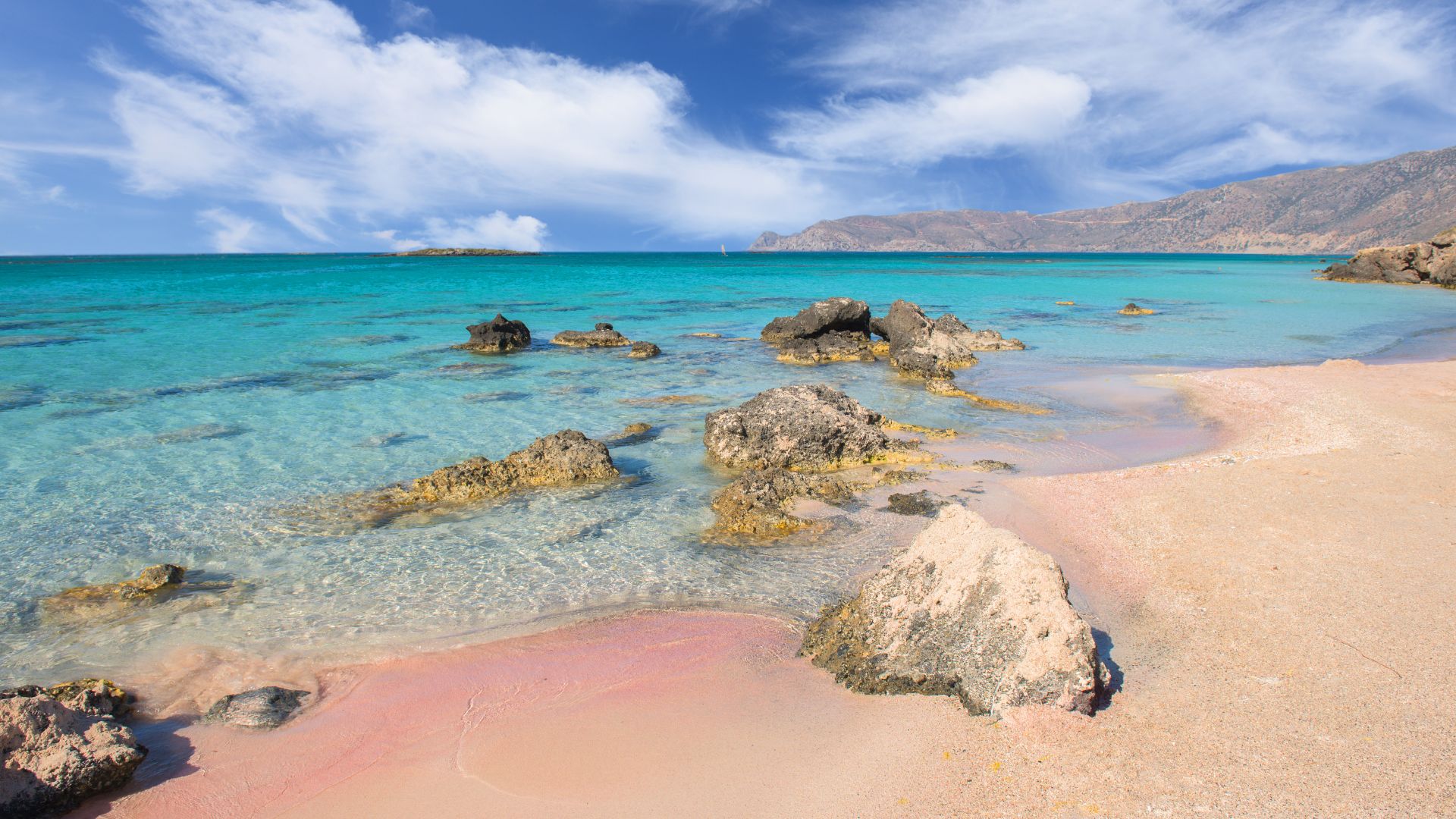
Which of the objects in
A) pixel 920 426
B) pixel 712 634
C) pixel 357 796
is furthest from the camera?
pixel 920 426

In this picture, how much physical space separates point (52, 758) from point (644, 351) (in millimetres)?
17622

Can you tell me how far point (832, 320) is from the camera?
72.8 feet

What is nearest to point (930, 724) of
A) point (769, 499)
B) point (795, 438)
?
point (769, 499)

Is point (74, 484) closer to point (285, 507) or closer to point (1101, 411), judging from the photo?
point (285, 507)

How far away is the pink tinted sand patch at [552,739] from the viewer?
3.93 meters

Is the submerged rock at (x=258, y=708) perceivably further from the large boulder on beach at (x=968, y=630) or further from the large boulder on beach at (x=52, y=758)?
the large boulder on beach at (x=968, y=630)

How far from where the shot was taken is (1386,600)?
5.32 metres

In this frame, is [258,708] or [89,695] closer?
[89,695]

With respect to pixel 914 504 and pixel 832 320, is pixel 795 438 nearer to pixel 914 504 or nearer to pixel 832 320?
pixel 914 504

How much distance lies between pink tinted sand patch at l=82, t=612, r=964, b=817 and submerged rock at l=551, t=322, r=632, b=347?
1818 cm

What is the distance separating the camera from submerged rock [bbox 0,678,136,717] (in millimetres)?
4461

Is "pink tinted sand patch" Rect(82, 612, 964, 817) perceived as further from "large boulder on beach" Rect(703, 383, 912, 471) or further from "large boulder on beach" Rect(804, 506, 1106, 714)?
"large boulder on beach" Rect(703, 383, 912, 471)

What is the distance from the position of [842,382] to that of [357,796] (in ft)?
47.2

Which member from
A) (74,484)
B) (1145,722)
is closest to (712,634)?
(1145,722)
